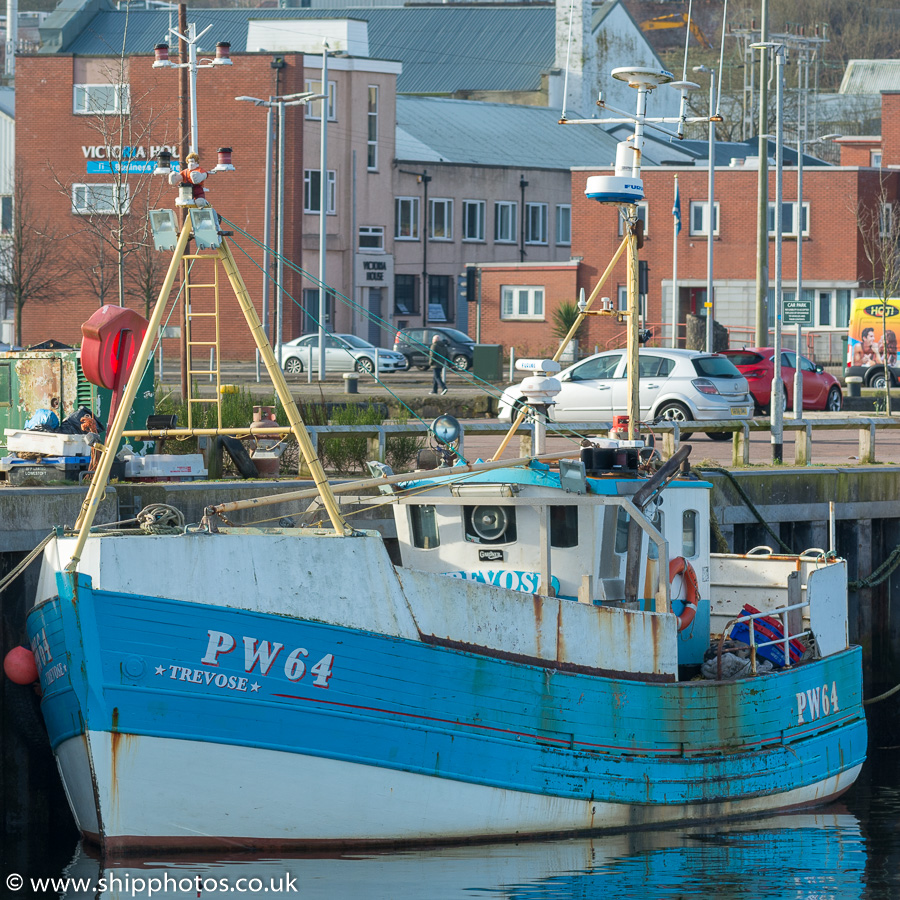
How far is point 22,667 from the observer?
11.7 metres

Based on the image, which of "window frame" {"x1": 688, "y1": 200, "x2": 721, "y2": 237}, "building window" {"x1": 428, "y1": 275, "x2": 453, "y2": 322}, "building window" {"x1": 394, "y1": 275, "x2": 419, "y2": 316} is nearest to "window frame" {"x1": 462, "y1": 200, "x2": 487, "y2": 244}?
"building window" {"x1": 428, "y1": 275, "x2": 453, "y2": 322}

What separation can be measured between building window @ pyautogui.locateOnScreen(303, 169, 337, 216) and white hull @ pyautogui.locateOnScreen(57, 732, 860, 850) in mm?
44291

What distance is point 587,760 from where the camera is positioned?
11.9m

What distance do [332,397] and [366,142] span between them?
30836mm

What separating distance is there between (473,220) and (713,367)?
123 feet

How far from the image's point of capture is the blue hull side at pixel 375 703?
34.5 feet

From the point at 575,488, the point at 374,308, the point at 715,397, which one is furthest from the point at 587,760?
the point at 374,308

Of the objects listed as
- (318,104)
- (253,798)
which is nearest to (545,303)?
(318,104)

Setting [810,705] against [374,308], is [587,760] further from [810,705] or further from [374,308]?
[374,308]

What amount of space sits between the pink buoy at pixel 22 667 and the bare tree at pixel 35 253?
3372 centimetres

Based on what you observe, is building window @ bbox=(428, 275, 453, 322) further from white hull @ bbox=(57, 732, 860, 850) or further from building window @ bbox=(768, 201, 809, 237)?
white hull @ bbox=(57, 732, 860, 850)

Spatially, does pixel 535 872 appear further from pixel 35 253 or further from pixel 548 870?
pixel 35 253

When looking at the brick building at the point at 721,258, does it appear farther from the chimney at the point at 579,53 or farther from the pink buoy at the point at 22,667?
the pink buoy at the point at 22,667

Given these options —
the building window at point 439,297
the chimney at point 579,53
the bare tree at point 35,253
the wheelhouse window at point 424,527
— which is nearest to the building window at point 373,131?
the building window at point 439,297
